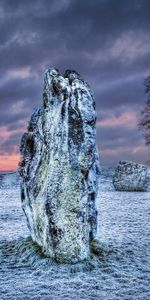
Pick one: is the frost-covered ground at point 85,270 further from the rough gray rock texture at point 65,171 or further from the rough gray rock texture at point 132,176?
the rough gray rock texture at point 132,176

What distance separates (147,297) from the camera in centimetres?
604

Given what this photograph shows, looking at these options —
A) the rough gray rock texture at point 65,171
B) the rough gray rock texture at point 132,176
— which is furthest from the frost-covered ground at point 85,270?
the rough gray rock texture at point 132,176

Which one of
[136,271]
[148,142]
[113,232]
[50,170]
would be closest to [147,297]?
[136,271]

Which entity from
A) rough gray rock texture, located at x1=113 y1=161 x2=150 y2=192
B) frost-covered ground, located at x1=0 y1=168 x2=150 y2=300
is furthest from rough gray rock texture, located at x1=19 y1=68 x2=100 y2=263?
rough gray rock texture, located at x1=113 y1=161 x2=150 y2=192

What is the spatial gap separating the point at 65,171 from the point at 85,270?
1642 mm

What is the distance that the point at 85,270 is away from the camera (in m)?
7.20

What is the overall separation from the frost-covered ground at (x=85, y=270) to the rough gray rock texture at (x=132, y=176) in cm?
978

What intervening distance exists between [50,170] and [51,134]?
64 centimetres

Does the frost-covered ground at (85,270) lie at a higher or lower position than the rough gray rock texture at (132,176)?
lower

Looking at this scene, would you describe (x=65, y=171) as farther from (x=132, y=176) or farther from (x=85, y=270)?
(x=132, y=176)

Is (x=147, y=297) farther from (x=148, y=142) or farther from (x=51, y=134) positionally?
(x=148, y=142)

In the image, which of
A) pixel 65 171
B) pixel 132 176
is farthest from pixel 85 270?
pixel 132 176

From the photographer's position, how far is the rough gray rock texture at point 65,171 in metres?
7.26

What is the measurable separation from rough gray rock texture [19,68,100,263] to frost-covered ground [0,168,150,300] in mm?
397
